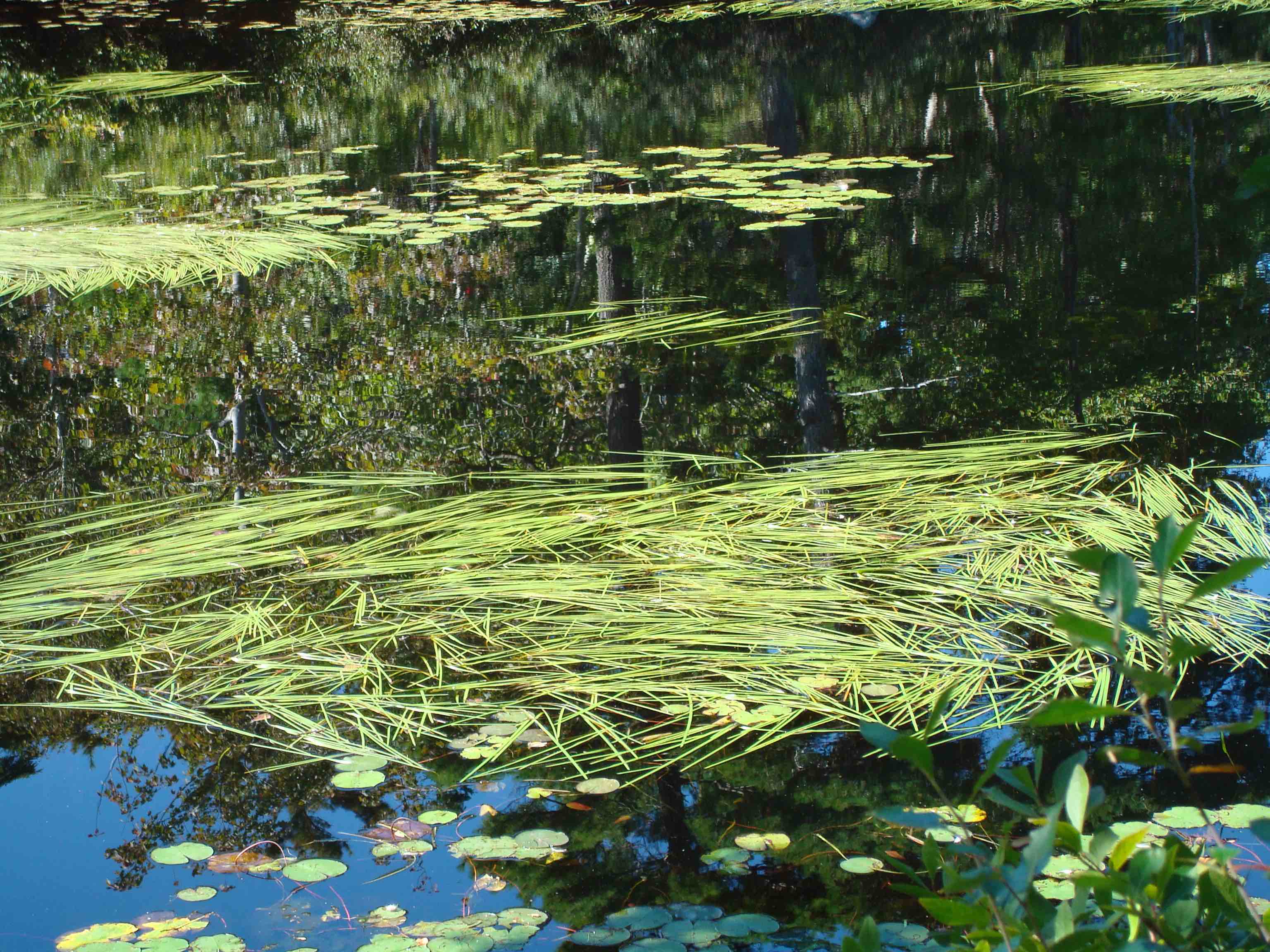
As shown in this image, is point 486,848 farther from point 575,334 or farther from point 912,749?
point 575,334

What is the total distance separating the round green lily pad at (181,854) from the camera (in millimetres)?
1833

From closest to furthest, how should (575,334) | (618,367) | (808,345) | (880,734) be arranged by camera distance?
(880,734), (618,367), (808,345), (575,334)

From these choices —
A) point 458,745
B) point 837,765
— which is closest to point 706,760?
point 837,765

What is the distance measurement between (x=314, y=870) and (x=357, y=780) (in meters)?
0.21

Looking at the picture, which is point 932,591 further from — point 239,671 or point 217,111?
point 217,111

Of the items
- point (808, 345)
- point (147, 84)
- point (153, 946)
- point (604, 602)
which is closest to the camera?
point (153, 946)

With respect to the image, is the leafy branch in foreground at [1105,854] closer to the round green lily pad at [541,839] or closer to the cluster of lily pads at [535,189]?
the round green lily pad at [541,839]

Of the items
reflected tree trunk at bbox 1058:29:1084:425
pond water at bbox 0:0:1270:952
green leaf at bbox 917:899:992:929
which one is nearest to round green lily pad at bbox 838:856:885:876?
pond water at bbox 0:0:1270:952

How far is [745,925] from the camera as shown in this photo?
165 cm

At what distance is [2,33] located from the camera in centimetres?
1308

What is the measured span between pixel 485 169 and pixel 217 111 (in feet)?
10.8

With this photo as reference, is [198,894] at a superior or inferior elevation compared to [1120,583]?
inferior

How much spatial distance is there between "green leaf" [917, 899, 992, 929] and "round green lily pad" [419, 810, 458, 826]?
48.3 inches

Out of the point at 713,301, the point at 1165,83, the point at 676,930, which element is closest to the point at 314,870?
the point at 676,930
